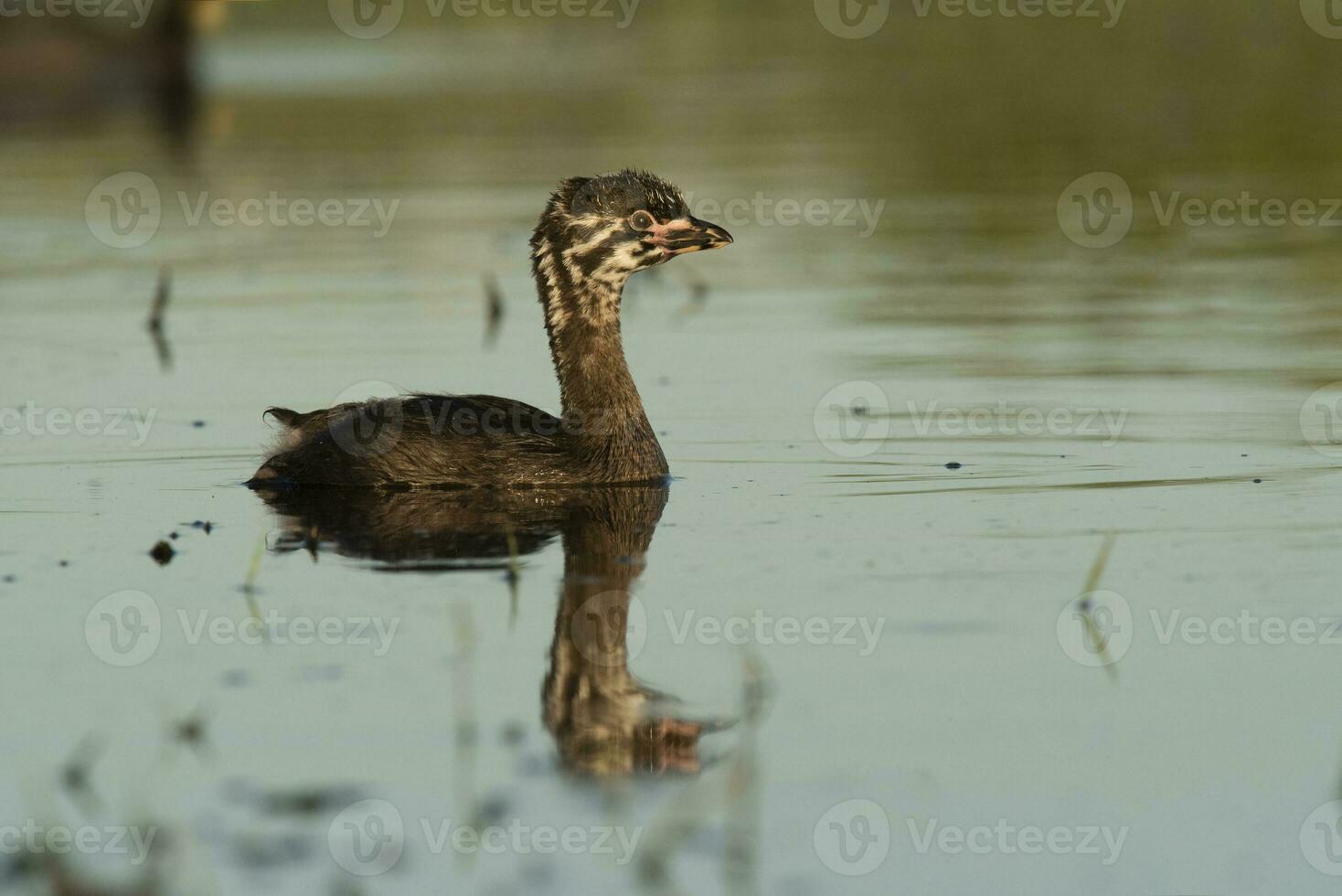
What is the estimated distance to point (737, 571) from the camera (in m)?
10.5

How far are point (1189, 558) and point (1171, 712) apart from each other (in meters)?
2.51

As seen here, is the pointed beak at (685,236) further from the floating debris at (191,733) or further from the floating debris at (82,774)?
the floating debris at (82,774)

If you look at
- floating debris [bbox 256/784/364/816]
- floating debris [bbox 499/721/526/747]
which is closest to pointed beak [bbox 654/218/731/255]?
floating debris [bbox 499/721/526/747]

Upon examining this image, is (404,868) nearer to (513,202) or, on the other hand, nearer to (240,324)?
(240,324)

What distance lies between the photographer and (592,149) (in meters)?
35.0

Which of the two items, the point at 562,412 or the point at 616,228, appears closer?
the point at 616,228

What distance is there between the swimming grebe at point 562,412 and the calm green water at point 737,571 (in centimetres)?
39

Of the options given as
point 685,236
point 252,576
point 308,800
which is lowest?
point 308,800

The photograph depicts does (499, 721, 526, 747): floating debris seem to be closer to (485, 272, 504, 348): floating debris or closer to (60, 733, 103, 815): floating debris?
(60, 733, 103, 815): floating debris

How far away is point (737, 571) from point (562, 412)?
3300 mm

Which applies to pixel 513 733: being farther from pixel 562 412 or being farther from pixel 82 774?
pixel 562 412

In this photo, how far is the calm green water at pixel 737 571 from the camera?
278 inches

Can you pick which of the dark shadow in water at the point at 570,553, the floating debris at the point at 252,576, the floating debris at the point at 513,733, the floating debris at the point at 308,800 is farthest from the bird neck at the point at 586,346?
the floating debris at the point at 308,800

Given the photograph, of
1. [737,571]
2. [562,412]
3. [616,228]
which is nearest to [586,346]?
[562,412]
